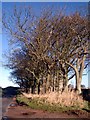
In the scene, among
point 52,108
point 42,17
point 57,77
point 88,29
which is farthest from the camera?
point 57,77

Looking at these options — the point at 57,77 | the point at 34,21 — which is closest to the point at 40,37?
the point at 34,21

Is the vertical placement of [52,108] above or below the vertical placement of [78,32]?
below

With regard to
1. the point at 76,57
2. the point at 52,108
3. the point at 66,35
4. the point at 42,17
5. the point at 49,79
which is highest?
the point at 42,17

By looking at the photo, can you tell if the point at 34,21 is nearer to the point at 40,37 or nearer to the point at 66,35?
the point at 40,37

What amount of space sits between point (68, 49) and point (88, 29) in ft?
11.4

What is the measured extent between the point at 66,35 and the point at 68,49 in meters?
1.77

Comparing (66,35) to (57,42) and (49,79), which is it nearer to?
(57,42)

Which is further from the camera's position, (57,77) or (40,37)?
(57,77)

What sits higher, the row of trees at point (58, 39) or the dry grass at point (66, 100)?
the row of trees at point (58, 39)

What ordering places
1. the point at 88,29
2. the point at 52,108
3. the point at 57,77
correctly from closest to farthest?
the point at 52,108
the point at 88,29
the point at 57,77

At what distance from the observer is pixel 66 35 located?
30.5 metres

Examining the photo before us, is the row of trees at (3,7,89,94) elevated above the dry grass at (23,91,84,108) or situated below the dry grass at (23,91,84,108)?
above

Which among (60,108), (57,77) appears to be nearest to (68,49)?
(57,77)

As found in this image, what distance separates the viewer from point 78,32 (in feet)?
97.9
